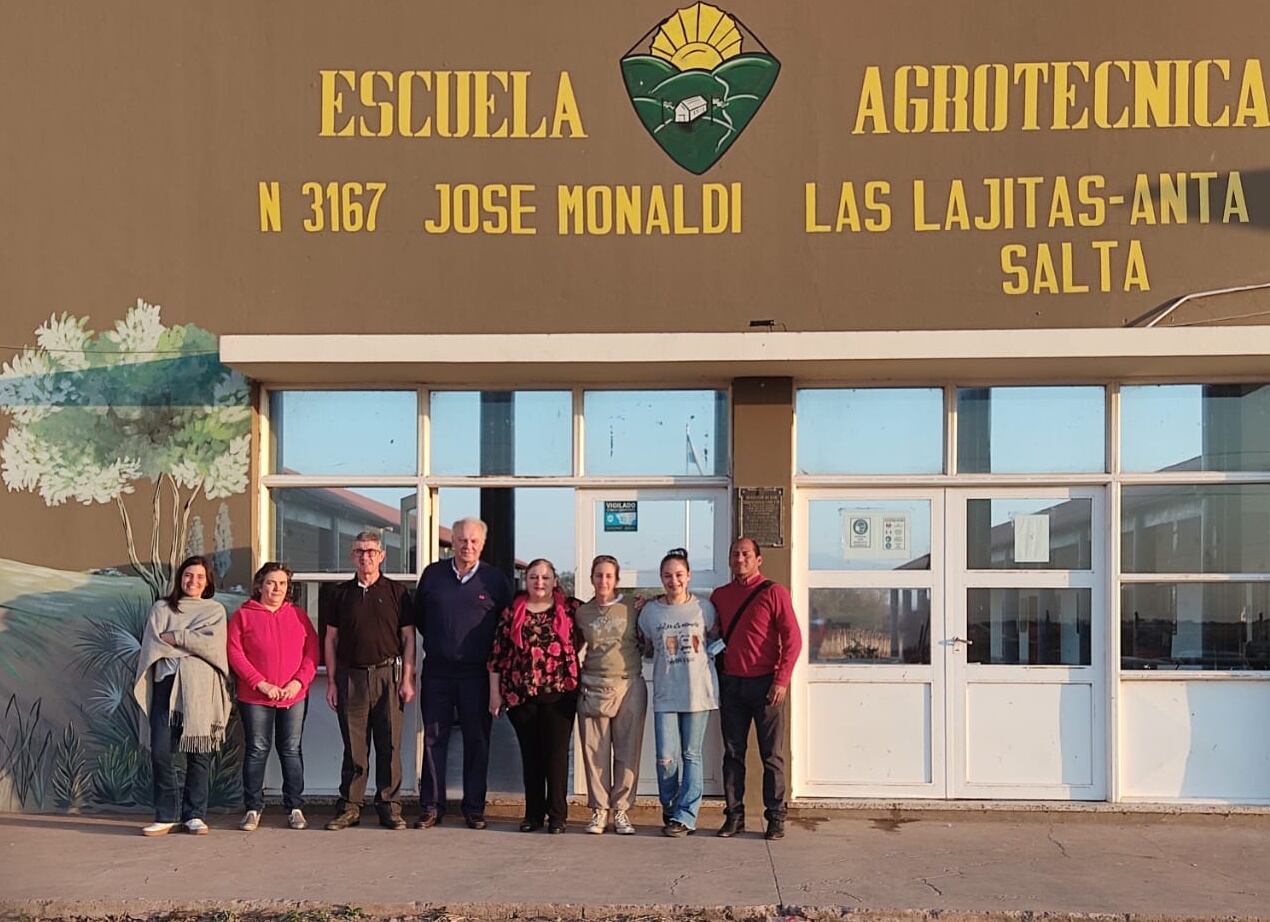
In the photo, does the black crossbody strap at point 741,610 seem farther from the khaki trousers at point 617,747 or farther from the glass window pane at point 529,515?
the glass window pane at point 529,515

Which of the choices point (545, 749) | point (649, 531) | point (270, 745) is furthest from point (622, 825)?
point (270, 745)

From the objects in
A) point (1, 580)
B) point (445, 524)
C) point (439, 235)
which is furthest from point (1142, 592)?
point (1, 580)

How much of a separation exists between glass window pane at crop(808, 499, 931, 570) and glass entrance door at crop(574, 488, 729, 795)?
599 mm

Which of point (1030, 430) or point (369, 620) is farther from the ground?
point (1030, 430)

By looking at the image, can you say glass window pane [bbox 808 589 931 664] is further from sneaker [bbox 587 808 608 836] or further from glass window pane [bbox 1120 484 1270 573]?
sneaker [bbox 587 808 608 836]

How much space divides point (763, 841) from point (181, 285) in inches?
188

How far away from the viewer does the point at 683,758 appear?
7121 millimetres

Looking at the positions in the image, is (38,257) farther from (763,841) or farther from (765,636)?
(763,841)

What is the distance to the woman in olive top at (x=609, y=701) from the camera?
704 centimetres

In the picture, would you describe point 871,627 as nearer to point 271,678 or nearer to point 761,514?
point 761,514

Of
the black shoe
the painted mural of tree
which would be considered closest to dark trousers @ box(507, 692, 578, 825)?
the black shoe

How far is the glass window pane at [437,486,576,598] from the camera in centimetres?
793

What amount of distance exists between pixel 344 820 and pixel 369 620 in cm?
115

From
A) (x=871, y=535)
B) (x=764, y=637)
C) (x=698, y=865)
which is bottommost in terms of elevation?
(x=698, y=865)
